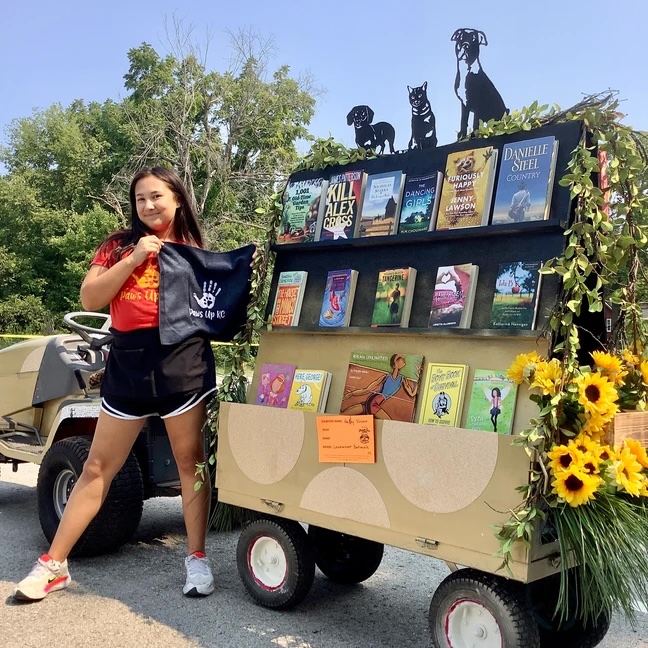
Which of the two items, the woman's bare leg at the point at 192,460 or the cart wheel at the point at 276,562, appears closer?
→ the cart wheel at the point at 276,562

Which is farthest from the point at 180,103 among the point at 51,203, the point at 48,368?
the point at 48,368

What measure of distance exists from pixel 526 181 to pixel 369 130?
935mm

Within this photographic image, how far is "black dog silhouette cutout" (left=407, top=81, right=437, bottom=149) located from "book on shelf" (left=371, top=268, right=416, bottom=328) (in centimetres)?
59

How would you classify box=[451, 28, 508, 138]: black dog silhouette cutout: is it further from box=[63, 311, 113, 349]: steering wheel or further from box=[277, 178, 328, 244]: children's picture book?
box=[63, 311, 113, 349]: steering wheel

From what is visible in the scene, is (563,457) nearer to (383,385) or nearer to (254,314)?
(383,385)

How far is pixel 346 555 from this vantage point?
11.3 feet

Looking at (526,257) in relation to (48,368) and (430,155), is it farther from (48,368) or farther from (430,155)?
(48,368)

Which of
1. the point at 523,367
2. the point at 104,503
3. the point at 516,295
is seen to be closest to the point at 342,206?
the point at 516,295

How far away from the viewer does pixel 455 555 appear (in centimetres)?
235

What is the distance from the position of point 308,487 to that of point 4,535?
266cm

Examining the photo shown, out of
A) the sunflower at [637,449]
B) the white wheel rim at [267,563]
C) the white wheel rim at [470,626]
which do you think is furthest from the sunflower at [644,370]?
the white wheel rim at [267,563]

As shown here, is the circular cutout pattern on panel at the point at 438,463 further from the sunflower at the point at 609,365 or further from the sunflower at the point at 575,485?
the sunflower at the point at 609,365

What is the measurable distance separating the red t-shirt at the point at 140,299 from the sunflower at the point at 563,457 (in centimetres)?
190

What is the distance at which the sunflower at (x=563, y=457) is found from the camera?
213 cm
